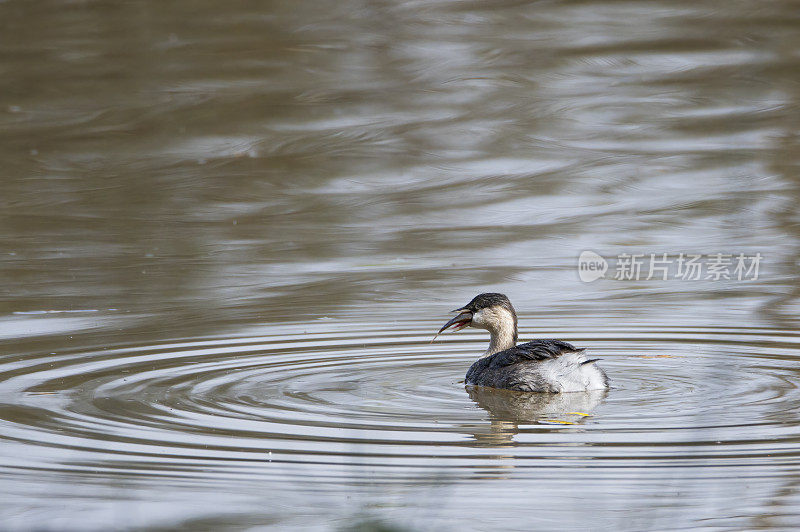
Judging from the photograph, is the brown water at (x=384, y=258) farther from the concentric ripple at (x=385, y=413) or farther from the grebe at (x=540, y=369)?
the grebe at (x=540, y=369)

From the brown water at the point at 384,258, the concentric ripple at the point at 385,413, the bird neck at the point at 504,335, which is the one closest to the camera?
the brown water at the point at 384,258

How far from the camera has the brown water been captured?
5238mm

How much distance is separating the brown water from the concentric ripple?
27 millimetres

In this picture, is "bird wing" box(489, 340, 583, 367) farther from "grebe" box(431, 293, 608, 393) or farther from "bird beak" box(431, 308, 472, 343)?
"bird beak" box(431, 308, 472, 343)

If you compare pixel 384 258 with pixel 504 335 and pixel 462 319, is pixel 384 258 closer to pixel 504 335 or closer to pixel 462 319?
pixel 462 319

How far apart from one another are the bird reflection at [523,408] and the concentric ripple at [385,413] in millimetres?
15

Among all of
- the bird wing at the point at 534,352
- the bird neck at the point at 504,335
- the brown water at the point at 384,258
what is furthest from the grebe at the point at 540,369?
the bird neck at the point at 504,335

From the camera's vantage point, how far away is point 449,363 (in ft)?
27.0

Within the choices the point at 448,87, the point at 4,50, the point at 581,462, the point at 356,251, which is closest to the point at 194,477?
the point at 581,462

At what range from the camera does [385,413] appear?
659cm

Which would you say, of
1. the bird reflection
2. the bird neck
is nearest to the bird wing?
the bird reflection

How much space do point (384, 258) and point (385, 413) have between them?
4491mm

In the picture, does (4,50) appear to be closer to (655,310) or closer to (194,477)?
(655,310)

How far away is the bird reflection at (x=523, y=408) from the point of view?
6320mm
